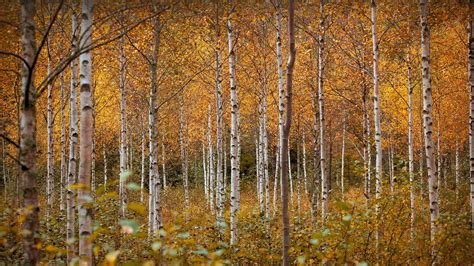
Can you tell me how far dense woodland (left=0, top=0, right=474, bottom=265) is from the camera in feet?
12.6

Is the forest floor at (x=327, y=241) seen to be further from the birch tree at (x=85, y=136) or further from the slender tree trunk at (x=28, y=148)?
the slender tree trunk at (x=28, y=148)

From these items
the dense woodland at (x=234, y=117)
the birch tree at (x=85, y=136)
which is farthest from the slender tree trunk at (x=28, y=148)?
the birch tree at (x=85, y=136)

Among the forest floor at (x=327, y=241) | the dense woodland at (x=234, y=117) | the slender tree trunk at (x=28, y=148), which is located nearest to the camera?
the slender tree trunk at (x=28, y=148)

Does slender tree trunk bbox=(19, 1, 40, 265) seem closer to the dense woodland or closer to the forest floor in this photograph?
the dense woodland

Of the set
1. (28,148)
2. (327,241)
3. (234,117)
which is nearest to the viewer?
(28,148)

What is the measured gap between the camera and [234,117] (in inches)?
365

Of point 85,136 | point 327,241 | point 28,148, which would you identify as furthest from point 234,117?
point 28,148

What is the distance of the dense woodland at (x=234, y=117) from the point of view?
385cm

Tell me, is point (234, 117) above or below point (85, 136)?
above

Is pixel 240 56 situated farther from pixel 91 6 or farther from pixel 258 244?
pixel 91 6

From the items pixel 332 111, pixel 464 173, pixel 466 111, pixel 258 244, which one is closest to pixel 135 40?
pixel 258 244

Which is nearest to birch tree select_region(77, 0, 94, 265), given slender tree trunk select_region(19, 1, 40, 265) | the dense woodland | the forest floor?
the dense woodland

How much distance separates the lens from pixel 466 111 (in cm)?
1886

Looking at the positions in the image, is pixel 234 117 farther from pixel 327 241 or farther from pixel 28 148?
pixel 28 148
